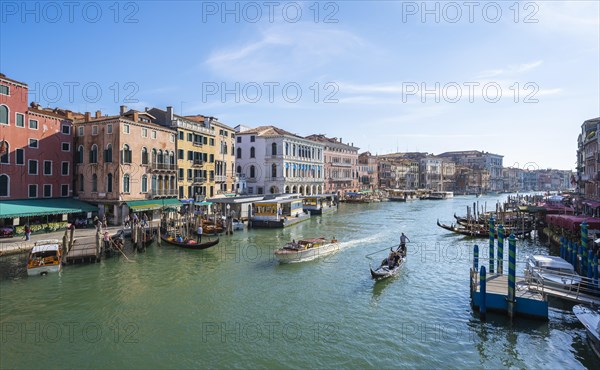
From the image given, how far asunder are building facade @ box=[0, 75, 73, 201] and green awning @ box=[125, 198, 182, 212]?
4961 mm

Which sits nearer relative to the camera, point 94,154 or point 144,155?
point 94,154

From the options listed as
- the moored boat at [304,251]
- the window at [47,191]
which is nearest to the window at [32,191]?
the window at [47,191]

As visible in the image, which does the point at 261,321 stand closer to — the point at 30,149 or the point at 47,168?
the point at 30,149

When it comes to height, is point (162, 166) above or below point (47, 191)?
above

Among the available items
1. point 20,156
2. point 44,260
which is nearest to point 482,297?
point 44,260

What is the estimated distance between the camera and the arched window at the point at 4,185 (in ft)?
78.2

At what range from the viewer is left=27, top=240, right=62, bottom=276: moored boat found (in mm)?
16672

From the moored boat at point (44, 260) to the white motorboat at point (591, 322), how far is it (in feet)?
64.9

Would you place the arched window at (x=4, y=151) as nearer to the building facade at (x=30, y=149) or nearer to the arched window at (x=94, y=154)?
the building facade at (x=30, y=149)

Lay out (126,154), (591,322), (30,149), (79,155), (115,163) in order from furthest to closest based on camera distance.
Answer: (79,155)
(126,154)
(115,163)
(30,149)
(591,322)

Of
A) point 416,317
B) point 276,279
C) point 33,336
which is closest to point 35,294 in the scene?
point 33,336

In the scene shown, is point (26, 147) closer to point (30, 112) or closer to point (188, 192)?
point (30, 112)

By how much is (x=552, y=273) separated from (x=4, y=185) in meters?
29.7

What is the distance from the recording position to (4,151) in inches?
931
